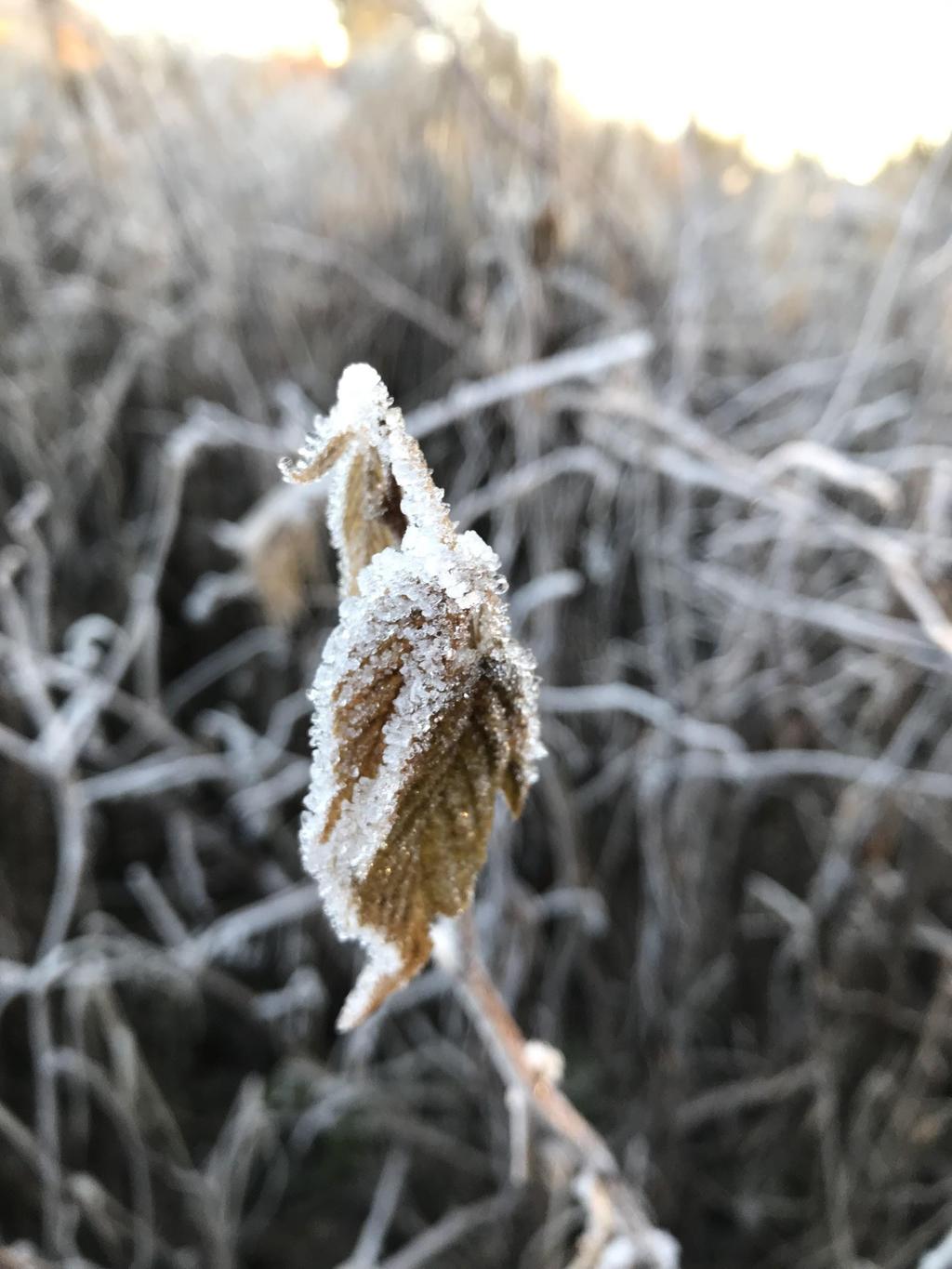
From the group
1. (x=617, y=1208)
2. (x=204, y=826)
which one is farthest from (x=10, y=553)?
(x=617, y=1208)

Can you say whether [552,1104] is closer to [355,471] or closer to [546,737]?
[355,471]

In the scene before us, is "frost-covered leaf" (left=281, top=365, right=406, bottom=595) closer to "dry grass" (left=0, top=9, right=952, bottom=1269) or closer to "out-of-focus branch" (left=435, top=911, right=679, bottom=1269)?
"out-of-focus branch" (left=435, top=911, right=679, bottom=1269)

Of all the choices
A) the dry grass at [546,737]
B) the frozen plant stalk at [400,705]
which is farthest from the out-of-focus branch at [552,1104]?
the dry grass at [546,737]

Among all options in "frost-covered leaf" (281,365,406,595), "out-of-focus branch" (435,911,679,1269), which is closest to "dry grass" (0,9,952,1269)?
"out-of-focus branch" (435,911,679,1269)

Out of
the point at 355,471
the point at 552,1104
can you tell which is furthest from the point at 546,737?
the point at 355,471

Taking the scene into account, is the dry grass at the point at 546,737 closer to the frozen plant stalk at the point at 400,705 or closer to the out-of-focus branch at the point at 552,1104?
the out-of-focus branch at the point at 552,1104

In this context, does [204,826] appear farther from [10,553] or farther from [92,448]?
[92,448]
